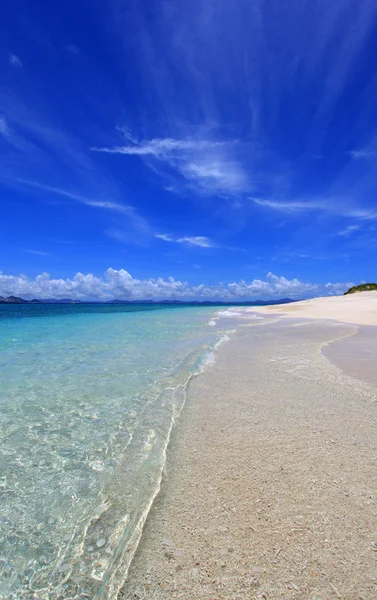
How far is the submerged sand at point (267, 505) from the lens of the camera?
225cm

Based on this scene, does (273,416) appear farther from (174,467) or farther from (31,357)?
(31,357)

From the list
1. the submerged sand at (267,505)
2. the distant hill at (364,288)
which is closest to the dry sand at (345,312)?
the submerged sand at (267,505)

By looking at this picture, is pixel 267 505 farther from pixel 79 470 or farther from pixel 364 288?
pixel 364 288

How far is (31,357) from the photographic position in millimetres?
11664

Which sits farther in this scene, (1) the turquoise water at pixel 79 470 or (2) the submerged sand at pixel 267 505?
(1) the turquoise water at pixel 79 470

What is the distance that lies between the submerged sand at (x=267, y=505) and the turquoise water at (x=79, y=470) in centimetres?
31

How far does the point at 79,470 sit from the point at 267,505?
251cm

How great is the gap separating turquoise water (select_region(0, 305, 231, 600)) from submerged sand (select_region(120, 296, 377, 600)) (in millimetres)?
314

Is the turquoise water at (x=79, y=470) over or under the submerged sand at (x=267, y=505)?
under

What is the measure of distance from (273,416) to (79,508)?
3413 millimetres

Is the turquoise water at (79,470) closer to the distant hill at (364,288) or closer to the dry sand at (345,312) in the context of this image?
the dry sand at (345,312)

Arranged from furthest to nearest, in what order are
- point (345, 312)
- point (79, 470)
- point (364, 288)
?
point (364, 288)
point (345, 312)
point (79, 470)

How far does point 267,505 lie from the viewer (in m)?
3.06

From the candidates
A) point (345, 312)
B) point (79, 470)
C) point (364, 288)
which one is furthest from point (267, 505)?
point (364, 288)
